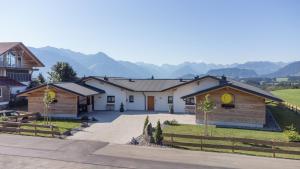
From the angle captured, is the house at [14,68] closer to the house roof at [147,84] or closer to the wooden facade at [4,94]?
the wooden facade at [4,94]

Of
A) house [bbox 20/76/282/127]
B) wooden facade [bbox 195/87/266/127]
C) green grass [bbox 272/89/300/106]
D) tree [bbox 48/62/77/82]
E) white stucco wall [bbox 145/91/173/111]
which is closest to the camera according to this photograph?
wooden facade [bbox 195/87/266/127]

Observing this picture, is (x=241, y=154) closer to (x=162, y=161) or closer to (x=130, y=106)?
(x=162, y=161)

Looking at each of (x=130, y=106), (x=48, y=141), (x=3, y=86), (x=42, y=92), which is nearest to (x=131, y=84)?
(x=130, y=106)

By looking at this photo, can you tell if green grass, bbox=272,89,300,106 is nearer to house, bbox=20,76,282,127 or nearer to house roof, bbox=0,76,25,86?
house, bbox=20,76,282,127

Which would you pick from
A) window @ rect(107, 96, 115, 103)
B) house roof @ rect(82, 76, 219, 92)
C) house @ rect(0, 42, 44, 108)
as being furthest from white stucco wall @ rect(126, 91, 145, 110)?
house @ rect(0, 42, 44, 108)

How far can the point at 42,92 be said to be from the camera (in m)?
32.9

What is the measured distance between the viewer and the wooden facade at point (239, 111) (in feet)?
90.3

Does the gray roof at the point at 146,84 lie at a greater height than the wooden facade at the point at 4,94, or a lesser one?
greater

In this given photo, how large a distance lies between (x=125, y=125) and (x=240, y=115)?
10622 millimetres

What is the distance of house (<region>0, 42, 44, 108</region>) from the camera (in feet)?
136

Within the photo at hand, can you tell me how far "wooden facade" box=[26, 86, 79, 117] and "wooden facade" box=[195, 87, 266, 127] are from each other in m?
13.3

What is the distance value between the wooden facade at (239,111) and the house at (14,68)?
27421mm

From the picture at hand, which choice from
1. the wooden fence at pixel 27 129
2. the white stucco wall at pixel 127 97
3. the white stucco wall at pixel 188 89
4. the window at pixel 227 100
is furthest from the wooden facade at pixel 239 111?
the wooden fence at pixel 27 129

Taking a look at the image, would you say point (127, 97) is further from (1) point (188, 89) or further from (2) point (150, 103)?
(1) point (188, 89)
